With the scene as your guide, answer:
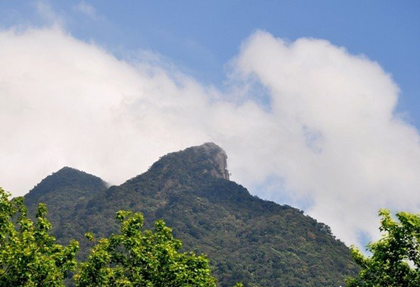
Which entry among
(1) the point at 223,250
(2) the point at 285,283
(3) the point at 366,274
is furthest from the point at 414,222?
(1) the point at 223,250

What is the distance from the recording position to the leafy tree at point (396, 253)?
2370 centimetres

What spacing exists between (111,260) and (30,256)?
565cm

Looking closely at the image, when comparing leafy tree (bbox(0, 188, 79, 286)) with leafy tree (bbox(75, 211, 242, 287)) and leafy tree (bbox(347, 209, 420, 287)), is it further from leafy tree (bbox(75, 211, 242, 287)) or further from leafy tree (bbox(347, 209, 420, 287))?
leafy tree (bbox(347, 209, 420, 287))

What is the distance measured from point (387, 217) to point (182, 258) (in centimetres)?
1088

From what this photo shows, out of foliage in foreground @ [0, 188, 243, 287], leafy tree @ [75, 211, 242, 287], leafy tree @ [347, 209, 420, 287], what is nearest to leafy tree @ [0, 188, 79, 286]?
foliage in foreground @ [0, 188, 243, 287]

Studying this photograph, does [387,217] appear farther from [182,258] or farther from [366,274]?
[182,258]

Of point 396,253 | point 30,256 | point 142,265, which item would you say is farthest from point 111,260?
point 396,253

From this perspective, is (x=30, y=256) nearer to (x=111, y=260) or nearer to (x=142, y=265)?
(x=111, y=260)

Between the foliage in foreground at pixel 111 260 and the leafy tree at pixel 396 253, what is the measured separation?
857 cm

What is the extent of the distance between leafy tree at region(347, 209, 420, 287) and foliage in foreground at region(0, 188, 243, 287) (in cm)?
857

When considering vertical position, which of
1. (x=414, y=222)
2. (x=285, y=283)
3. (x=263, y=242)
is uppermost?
(x=263, y=242)

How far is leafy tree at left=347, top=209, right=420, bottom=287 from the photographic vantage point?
2370 cm

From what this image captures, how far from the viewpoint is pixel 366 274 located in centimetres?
2531

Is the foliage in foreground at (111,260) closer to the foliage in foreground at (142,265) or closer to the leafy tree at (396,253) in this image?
the foliage in foreground at (142,265)
